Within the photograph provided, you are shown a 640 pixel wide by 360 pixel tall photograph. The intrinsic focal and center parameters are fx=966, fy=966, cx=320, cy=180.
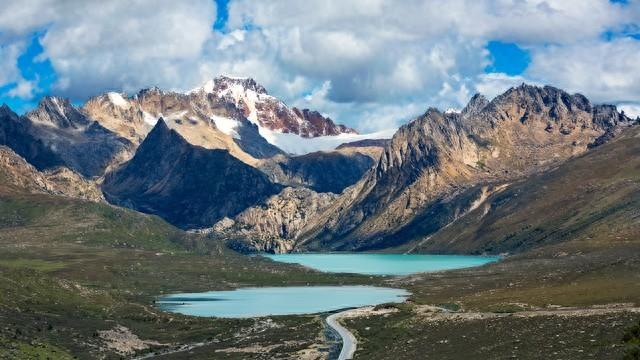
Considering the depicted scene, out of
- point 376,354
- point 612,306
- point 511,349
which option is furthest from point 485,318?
point 511,349

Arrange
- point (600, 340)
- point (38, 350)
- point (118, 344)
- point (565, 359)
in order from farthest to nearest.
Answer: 1. point (118, 344)
2. point (38, 350)
3. point (600, 340)
4. point (565, 359)

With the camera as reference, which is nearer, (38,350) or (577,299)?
(38,350)

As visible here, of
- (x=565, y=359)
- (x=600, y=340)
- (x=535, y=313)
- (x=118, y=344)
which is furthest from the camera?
(x=118, y=344)

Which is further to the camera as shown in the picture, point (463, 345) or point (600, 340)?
point (463, 345)

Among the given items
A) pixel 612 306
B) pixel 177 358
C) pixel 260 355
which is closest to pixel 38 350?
pixel 177 358

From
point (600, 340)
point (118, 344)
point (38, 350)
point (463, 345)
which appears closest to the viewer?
point (600, 340)

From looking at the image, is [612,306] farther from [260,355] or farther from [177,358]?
[177,358]

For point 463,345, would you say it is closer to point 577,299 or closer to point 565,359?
point 565,359

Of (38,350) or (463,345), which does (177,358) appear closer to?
(38,350)

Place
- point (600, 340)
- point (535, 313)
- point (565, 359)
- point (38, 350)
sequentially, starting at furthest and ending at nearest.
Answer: point (535, 313), point (38, 350), point (600, 340), point (565, 359)
